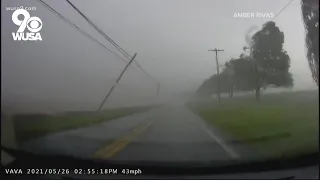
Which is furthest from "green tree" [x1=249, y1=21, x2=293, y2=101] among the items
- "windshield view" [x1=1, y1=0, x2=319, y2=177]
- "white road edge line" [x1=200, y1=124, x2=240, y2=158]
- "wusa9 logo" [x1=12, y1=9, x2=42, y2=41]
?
"wusa9 logo" [x1=12, y1=9, x2=42, y2=41]

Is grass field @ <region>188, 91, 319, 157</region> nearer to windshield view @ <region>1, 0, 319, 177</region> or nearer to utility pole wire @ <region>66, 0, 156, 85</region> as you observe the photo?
windshield view @ <region>1, 0, 319, 177</region>

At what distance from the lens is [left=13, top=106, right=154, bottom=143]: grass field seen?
106 inches

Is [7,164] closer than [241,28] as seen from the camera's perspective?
No

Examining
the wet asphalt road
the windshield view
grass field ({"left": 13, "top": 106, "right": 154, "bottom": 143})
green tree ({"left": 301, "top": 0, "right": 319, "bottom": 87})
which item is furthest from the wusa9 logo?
green tree ({"left": 301, "top": 0, "right": 319, "bottom": 87})

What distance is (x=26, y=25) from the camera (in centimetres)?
264

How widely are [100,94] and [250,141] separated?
1.15 metres

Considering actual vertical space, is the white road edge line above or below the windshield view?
below

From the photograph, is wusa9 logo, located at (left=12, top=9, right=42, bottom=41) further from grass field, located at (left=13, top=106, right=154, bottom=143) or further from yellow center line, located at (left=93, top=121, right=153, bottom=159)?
yellow center line, located at (left=93, top=121, right=153, bottom=159)

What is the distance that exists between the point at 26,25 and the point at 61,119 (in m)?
0.71

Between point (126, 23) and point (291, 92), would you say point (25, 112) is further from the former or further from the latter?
point (291, 92)

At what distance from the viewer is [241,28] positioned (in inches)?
104

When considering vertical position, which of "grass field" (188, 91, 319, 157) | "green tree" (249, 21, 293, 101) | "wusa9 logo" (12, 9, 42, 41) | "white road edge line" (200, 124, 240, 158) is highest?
"wusa9 logo" (12, 9, 42, 41)

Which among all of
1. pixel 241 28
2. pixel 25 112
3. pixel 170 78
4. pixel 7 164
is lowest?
pixel 7 164

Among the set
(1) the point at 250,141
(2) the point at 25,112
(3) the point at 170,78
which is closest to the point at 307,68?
(1) the point at 250,141
